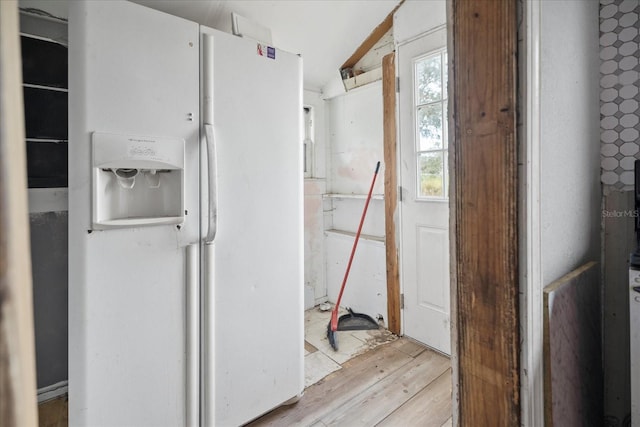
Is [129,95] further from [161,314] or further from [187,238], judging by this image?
[161,314]

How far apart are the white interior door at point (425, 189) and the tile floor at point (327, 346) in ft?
0.88

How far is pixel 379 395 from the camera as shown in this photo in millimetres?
1808

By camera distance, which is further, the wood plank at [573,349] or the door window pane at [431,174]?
the door window pane at [431,174]

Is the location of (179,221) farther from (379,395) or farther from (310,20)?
(310,20)

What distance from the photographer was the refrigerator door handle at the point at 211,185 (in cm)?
135

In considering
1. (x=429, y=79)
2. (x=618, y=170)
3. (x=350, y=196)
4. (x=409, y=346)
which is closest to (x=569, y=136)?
(x=618, y=170)

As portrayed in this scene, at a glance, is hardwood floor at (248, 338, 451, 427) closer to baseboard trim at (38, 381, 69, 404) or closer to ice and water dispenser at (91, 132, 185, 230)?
baseboard trim at (38, 381, 69, 404)

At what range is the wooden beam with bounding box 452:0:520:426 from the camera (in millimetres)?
727

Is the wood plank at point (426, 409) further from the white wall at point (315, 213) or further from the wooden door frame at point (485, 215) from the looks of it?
the white wall at point (315, 213)

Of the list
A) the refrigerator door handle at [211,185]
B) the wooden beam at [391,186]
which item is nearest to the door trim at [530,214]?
the refrigerator door handle at [211,185]

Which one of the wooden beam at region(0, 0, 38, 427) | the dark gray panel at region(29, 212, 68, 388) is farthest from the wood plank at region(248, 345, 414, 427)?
the wooden beam at region(0, 0, 38, 427)

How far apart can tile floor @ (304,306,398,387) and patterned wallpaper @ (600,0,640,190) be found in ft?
5.69

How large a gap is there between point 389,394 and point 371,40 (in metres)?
2.59

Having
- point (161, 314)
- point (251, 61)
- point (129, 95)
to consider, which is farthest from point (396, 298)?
point (129, 95)
